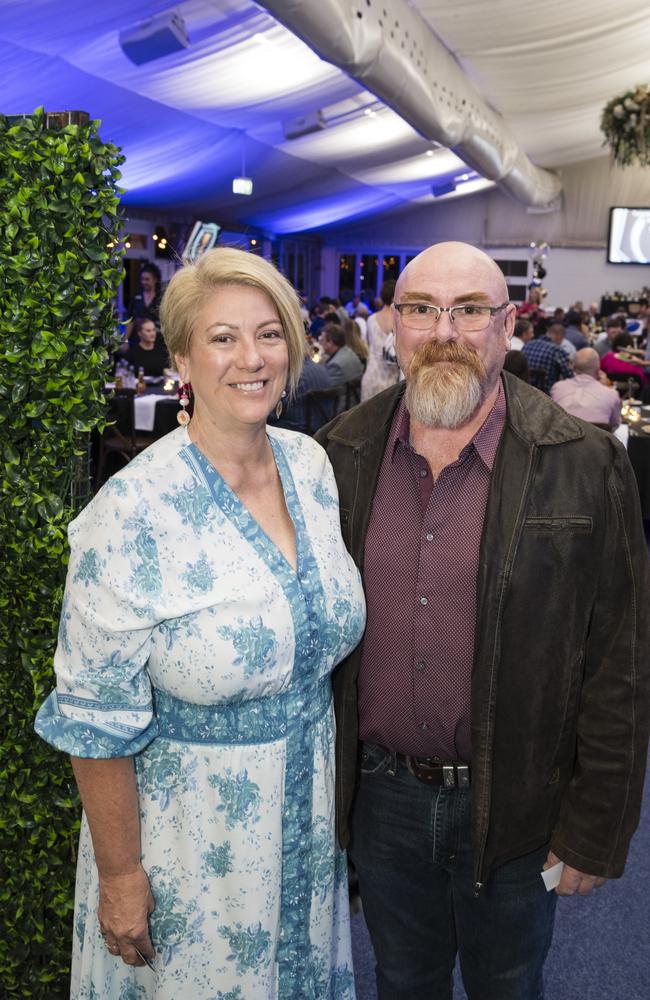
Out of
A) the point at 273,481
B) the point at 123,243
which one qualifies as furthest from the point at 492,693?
the point at 123,243

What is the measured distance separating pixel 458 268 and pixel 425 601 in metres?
0.61

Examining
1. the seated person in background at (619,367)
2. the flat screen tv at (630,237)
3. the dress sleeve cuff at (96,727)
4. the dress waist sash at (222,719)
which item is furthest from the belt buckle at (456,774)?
the flat screen tv at (630,237)

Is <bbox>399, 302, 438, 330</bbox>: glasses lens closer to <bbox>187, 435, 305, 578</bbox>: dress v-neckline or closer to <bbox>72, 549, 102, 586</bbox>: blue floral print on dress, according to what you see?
<bbox>187, 435, 305, 578</bbox>: dress v-neckline

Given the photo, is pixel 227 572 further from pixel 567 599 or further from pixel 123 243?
pixel 123 243

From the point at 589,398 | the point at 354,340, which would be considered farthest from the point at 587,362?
the point at 354,340

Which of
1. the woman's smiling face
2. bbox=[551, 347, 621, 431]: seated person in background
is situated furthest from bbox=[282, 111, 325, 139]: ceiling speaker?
the woman's smiling face

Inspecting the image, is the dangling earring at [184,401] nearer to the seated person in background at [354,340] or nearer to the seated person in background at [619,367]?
the seated person in background at [354,340]

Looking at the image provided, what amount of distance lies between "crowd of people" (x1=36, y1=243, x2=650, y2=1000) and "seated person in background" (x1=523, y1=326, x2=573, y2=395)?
6.51 metres

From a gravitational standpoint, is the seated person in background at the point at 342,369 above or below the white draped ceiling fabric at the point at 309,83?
below

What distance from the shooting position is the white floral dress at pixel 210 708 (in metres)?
1.42

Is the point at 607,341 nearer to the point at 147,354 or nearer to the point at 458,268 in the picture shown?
the point at 147,354

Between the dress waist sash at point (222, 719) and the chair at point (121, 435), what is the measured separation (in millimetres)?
4778

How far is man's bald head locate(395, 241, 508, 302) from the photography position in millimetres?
1652

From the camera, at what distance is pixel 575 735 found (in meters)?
1.68
